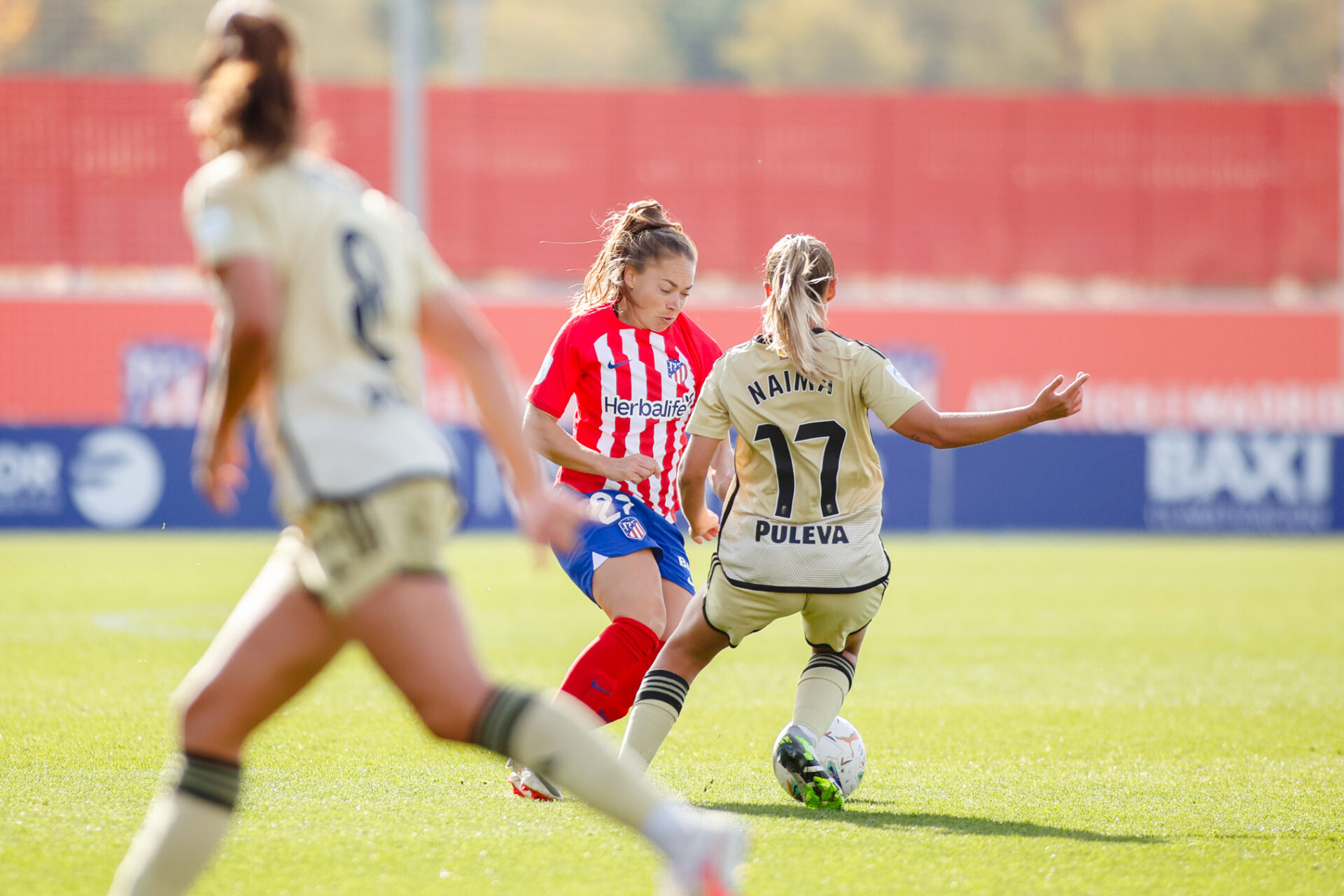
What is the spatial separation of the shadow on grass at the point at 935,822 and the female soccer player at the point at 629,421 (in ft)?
1.92

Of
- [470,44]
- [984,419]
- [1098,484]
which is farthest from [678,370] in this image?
[470,44]

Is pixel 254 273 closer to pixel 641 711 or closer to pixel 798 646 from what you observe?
pixel 641 711

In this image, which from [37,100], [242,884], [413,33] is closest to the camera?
[242,884]

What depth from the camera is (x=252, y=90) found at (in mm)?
3125

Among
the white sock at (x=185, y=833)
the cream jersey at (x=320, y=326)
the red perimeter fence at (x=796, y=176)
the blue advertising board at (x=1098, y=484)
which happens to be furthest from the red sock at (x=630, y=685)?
the red perimeter fence at (x=796, y=176)

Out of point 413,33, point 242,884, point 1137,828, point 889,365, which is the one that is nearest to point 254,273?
point 242,884

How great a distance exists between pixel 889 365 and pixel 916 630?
6.42 meters

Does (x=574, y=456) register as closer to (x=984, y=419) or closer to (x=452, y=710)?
(x=984, y=419)

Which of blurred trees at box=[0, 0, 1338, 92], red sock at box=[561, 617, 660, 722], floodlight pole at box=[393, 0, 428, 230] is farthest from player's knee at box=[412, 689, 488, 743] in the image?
blurred trees at box=[0, 0, 1338, 92]

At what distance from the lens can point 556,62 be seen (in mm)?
55000

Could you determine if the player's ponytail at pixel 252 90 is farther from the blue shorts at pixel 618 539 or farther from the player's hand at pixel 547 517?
the blue shorts at pixel 618 539

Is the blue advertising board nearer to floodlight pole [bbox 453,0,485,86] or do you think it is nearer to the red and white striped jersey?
the red and white striped jersey

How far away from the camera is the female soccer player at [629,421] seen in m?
5.26

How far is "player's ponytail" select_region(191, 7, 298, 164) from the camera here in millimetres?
3117
